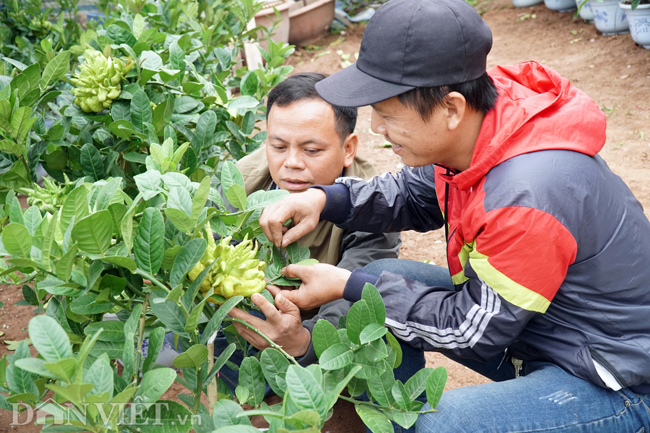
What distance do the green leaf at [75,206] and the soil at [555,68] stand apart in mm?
1461

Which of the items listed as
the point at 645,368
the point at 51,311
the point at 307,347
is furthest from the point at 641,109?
the point at 51,311

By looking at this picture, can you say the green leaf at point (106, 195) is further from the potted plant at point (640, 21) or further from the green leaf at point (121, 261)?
the potted plant at point (640, 21)

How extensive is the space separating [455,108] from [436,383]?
0.72 metres

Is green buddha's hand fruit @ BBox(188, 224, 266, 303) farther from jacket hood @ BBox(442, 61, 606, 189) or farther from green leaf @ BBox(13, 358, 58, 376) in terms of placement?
jacket hood @ BBox(442, 61, 606, 189)

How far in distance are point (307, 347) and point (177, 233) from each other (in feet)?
2.18

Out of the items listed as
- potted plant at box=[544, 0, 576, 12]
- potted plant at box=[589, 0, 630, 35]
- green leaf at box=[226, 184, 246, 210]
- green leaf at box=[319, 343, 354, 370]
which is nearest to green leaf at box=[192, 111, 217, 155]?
green leaf at box=[226, 184, 246, 210]

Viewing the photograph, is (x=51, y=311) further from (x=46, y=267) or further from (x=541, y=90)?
(x=541, y=90)

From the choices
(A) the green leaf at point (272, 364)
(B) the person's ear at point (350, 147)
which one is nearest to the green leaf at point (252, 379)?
(A) the green leaf at point (272, 364)

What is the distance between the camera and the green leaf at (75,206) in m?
1.02

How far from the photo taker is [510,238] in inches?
53.3

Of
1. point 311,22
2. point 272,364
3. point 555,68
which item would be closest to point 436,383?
point 272,364

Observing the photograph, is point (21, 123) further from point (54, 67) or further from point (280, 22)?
point (280, 22)

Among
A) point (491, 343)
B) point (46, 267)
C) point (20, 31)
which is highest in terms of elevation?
point (46, 267)

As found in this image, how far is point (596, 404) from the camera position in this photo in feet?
4.88
